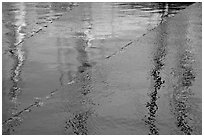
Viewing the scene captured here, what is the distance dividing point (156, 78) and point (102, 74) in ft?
2.83

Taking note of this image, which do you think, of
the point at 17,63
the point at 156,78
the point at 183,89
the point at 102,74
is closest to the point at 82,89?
the point at 102,74

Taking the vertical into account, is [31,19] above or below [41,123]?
above

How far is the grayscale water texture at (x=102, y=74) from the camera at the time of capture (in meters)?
4.37

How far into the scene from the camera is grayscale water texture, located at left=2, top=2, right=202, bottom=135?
4375 mm

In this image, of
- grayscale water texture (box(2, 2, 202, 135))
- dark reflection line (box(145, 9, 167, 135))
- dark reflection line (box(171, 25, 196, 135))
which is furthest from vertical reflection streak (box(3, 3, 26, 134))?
dark reflection line (box(171, 25, 196, 135))

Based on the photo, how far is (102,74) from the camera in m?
5.86

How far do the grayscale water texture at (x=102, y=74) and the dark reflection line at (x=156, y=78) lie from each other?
12 millimetres

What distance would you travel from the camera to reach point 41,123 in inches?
172

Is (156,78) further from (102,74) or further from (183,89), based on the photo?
(102,74)

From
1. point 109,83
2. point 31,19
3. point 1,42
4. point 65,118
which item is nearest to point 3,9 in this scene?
point 31,19

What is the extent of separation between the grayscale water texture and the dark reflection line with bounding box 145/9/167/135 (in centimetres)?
1

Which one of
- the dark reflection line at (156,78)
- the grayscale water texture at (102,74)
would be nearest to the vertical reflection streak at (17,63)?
the grayscale water texture at (102,74)

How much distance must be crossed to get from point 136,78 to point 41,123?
6.10 ft

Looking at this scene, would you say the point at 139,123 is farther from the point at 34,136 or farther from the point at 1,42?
the point at 1,42
